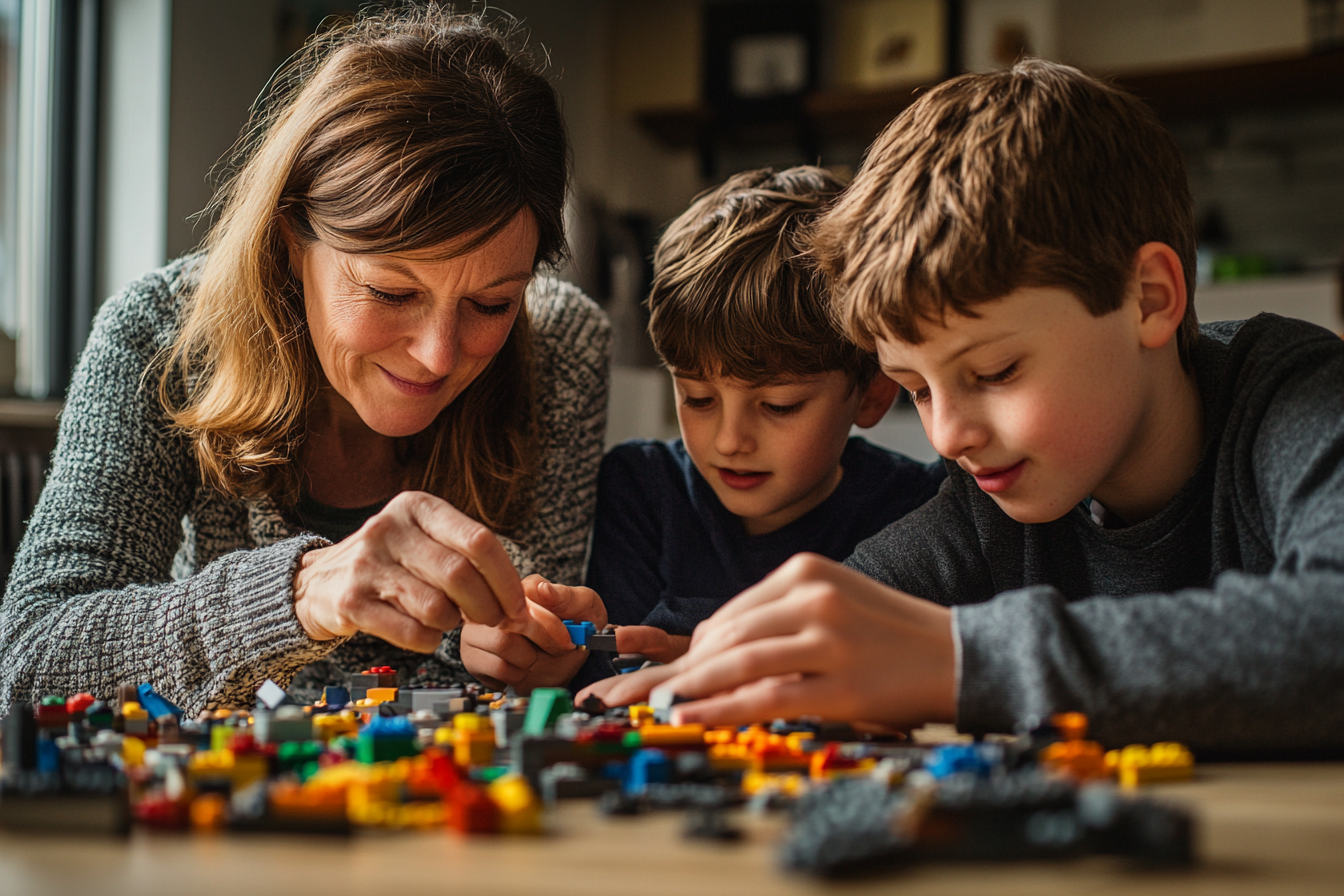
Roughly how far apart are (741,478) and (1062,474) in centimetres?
49

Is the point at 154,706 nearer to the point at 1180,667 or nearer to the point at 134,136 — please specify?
the point at 1180,667

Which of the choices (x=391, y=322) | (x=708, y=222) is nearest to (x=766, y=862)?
(x=391, y=322)

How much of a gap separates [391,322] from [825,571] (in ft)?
2.18

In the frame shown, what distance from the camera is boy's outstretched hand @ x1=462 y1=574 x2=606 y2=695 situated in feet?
3.58

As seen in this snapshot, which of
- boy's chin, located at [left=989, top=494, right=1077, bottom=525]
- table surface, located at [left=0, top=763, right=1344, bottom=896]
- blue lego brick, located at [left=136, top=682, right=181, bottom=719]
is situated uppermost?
boy's chin, located at [left=989, top=494, right=1077, bottom=525]

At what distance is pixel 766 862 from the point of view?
17.3 inches

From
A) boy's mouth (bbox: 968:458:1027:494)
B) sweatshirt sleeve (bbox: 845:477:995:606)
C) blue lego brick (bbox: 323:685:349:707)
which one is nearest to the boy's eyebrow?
boy's mouth (bbox: 968:458:1027:494)

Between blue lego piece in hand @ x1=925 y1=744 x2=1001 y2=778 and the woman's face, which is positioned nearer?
blue lego piece in hand @ x1=925 y1=744 x2=1001 y2=778

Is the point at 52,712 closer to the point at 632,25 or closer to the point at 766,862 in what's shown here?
the point at 766,862

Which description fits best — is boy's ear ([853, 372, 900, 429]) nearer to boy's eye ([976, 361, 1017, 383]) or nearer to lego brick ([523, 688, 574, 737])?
boy's eye ([976, 361, 1017, 383])

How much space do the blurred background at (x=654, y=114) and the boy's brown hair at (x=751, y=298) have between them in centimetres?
118

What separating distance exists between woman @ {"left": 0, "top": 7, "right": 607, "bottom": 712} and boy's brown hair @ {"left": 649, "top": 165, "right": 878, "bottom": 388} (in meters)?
0.17

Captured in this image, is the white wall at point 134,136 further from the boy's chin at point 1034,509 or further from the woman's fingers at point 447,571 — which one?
the boy's chin at point 1034,509

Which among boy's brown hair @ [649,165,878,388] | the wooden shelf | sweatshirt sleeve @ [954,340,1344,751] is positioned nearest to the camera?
sweatshirt sleeve @ [954,340,1344,751]
